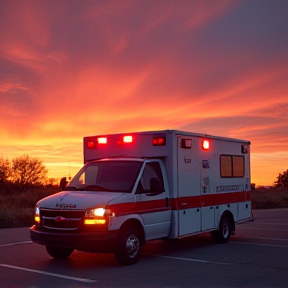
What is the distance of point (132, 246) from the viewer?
11.4 meters

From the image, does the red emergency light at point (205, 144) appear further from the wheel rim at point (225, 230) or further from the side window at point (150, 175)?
the wheel rim at point (225, 230)

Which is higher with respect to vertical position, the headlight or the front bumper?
the headlight

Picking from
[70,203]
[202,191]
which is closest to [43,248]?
[70,203]

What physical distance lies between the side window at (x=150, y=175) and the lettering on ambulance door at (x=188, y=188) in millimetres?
577

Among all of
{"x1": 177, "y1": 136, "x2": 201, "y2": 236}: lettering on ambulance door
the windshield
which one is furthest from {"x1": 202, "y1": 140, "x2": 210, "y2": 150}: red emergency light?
the windshield

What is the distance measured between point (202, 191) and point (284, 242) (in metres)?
2.95

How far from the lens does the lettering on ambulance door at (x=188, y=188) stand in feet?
42.8

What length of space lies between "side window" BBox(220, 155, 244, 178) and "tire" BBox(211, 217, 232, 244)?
1294 millimetres

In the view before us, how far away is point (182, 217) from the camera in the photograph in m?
13.0

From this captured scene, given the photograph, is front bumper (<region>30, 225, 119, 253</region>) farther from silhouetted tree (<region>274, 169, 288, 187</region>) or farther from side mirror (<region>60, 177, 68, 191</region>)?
silhouetted tree (<region>274, 169, 288, 187</region>)

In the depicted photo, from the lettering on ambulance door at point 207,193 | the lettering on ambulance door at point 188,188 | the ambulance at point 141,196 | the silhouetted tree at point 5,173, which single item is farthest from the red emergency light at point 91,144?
the silhouetted tree at point 5,173

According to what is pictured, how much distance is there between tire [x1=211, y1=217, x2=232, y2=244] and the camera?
14.9 metres

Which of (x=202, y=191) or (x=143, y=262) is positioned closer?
(x=143, y=262)

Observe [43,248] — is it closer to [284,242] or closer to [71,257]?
[71,257]
